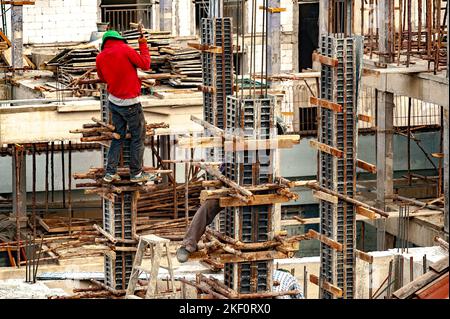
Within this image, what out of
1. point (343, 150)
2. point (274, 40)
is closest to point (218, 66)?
point (343, 150)

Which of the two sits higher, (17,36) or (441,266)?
(17,36)

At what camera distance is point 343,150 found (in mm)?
38875

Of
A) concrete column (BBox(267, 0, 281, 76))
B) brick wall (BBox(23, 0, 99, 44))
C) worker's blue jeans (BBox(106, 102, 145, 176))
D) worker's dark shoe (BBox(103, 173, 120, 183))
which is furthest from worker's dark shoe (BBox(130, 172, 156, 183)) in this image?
brick wall (BBox(23, 0, 99, 44))

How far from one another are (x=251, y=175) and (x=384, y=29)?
16.0 m

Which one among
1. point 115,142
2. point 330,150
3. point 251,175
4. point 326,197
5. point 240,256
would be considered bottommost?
point 240,256

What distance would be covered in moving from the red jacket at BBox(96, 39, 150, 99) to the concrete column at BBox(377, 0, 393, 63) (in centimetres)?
1278

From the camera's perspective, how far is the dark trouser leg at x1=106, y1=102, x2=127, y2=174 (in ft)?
121

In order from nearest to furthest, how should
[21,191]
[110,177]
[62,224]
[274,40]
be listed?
[110,177]
[62,224]
[21,191]
[274,40]

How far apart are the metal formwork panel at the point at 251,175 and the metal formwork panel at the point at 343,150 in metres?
4.73

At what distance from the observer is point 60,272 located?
43969 mm

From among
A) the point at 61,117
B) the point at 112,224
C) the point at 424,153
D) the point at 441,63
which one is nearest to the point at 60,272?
the point at 61,117

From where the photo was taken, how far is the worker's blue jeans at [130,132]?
36719 millimetres

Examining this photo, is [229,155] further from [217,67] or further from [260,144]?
[217,67]

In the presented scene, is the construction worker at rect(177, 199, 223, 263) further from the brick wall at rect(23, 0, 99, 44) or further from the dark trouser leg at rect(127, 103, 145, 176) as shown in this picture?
the brick wall at rect(23, 0, 99, 44)
